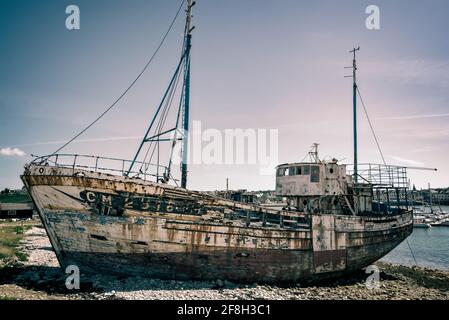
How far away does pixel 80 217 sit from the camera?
Result: 11.9 m

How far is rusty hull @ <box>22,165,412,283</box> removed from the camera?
11.8m

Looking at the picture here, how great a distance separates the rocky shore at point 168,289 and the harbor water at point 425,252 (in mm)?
9126

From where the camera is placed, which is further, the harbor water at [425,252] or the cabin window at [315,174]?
the harbor water at [425,252]

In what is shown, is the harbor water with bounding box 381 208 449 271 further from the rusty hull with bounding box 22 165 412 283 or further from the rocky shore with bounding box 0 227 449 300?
the rusty hull with bounding box 22 165 412 283

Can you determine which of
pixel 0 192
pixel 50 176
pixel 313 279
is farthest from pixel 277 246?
pixel 0 192

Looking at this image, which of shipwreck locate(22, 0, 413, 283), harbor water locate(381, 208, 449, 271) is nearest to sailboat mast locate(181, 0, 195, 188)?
shipwreck locate(22, 0, 413, 283)

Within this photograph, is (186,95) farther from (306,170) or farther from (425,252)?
(425,252)

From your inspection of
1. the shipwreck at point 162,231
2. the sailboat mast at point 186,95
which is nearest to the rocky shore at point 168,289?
the shipwreck at point 162,231

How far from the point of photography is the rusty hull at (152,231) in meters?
11.8

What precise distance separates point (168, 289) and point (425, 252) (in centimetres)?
3116

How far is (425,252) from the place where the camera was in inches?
1176

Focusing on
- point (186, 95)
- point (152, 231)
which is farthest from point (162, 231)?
point (186, 95)

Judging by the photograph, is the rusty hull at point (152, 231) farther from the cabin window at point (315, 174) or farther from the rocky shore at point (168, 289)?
the cabin window at point (315, 174)

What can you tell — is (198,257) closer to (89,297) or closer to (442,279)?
(89,297)
